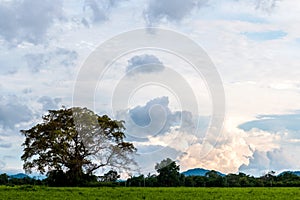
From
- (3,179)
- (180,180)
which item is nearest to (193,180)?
(180,180)

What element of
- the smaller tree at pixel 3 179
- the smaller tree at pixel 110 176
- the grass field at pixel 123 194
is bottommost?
the grass field at pixel 123 194

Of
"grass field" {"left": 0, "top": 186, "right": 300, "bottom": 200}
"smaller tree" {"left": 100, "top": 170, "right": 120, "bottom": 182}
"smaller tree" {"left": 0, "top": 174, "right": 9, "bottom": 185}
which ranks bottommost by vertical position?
"grass field" {"left": 0, "top": 186, "right": 300, "bottom": 200}

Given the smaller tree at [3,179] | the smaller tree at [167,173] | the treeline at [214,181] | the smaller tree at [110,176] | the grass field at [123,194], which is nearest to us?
the grass field at [123,194]

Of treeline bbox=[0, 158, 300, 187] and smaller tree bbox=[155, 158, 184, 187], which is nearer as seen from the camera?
treeline bbox=[0, 158, 300, 187]

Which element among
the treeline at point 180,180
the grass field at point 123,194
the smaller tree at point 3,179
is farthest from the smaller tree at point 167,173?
the grass field at point 123,194

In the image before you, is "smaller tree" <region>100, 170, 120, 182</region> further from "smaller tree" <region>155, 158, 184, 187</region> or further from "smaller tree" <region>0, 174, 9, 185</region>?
"smaller tree" <region>0, 174, 9, 185</region>

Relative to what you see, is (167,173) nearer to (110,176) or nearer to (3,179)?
(110,176)

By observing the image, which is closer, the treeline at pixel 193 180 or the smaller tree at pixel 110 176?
the smaller tree at pixel 110 176

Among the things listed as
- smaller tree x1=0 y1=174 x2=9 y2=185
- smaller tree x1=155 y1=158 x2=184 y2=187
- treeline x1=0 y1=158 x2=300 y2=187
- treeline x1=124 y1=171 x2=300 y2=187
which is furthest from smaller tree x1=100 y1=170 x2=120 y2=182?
smaller tree x1=0 y1=174 x2=9 y2=185

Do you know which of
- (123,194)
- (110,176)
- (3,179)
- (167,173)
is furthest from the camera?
(3,179)

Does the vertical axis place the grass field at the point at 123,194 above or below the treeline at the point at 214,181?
below

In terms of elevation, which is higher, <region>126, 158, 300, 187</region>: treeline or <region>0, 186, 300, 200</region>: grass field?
<region>126, 158, 300, 187</region>: treeline

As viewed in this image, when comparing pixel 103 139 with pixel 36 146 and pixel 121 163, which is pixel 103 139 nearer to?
pixel 121 163

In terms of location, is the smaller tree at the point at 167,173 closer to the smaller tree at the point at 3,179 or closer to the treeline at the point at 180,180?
the treeline at the point at 180,180
